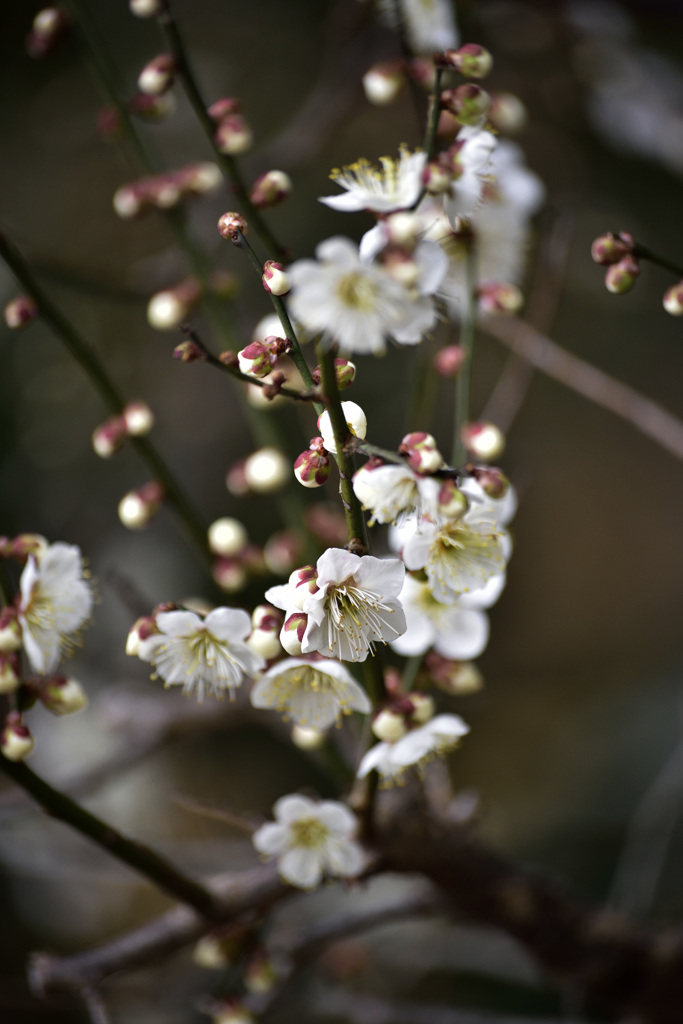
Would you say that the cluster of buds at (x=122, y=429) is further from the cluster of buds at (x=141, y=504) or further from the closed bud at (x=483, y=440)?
the closed bud at (x=483, y=440)

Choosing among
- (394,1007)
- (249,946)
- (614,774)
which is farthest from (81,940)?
(614,774)

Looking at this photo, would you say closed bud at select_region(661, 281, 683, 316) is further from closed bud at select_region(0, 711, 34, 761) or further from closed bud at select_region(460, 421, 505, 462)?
closed bud at select_region(0, 711, 34, 761)

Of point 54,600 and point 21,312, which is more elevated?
point 21,312

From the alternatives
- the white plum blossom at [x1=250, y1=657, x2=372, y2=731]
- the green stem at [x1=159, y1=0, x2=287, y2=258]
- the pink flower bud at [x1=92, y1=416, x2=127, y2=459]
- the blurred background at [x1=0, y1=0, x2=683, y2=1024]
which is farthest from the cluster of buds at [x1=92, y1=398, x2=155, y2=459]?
the blurred background at [x1=0, y1=0, x2=683, y2=1024]

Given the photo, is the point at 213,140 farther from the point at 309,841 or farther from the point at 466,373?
the point at 309,841

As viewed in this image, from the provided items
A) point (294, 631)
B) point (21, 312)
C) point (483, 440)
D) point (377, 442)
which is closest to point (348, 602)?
point (294, 631)

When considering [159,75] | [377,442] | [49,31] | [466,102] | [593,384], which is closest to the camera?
[466,102]
